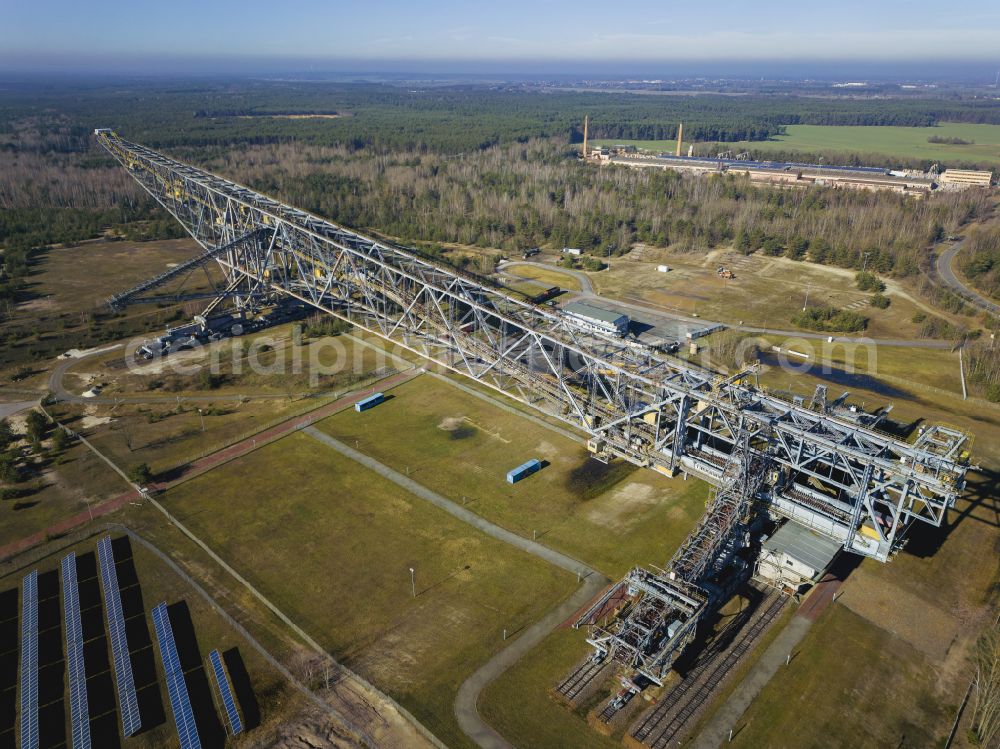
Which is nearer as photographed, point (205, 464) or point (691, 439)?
point (205, 464)

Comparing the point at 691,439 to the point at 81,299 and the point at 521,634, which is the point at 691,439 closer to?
the point at 521,634

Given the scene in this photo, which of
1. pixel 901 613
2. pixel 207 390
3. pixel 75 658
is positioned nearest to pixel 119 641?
pixel 75 658

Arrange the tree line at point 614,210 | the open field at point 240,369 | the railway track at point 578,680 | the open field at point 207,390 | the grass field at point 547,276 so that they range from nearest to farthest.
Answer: the railway track at point 578,680 → the open field at point 207,390 → the open field at point 240,369 → the grass field at point 547,276 → the tree line at point 614,210

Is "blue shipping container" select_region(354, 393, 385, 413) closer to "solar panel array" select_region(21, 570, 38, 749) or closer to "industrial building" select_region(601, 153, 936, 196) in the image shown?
"solar panel array" select_region(21, 570, 38, 749)

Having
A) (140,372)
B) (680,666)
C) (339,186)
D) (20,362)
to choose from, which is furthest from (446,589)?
(339,186)

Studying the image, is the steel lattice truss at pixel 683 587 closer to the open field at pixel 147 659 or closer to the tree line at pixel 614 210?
the open field at pixel 147 659

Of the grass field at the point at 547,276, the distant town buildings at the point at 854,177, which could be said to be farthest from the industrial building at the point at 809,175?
the grass field at the point at 547,276
